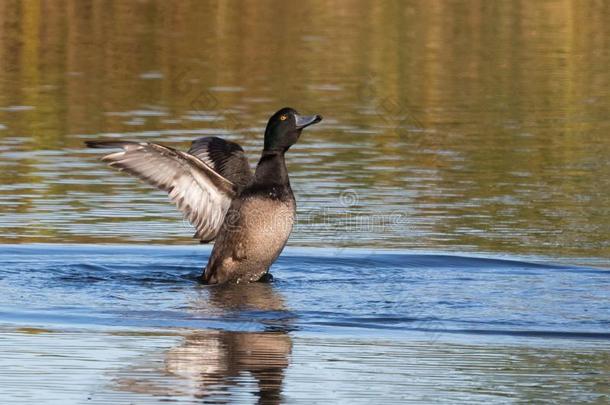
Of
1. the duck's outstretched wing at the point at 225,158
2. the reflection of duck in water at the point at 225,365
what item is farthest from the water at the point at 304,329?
the duck's outstretched wing at the point at 225,158

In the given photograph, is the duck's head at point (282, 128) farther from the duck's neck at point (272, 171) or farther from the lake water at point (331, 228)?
the lake water at point (331, 228)

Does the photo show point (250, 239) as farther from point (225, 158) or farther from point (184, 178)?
point (225, 158)

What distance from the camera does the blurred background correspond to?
15531mm

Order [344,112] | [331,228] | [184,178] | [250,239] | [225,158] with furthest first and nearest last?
[344,112] < [331,228] < [225,158] < [184,178] < [250,239]

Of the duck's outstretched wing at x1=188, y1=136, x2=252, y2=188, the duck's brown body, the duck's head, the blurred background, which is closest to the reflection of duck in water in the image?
the duck's brown body

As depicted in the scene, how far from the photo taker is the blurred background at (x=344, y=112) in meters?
15.5

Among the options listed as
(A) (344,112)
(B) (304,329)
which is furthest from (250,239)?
(A) (344,112)

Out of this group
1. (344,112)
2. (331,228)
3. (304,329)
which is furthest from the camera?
(344,112)

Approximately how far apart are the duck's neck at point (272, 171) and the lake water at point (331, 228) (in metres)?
0.89

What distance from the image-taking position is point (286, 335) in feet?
34.5

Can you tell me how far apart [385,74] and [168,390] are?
1945cm

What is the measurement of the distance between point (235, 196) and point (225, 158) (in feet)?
2.81

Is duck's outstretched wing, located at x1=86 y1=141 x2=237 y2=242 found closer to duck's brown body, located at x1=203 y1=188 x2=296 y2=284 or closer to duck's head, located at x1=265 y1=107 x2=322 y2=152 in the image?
duck's brown body, located at x1=203 y1=188 x2=296 y2=284

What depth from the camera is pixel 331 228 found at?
50.1 feet
